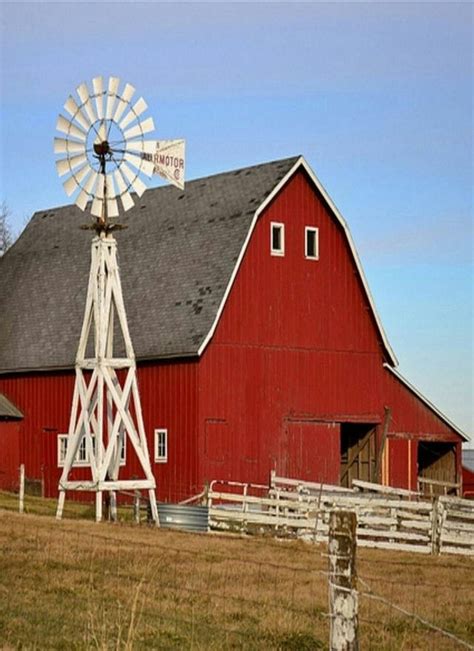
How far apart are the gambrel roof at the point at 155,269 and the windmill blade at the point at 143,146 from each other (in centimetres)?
559

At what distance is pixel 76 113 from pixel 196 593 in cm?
1571

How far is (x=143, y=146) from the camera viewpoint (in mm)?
30469

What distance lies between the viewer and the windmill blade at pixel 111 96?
98.0 ft

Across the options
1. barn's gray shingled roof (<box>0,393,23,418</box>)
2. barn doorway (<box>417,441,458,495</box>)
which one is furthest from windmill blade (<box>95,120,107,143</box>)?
barn doorway (<box>417,441,458,495</box>)

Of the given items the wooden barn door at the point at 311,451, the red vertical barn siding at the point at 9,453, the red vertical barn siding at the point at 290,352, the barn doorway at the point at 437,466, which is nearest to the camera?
the red vertical barn siding at the point at 290,352

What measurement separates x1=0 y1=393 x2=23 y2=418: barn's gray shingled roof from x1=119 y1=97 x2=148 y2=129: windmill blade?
528 inches

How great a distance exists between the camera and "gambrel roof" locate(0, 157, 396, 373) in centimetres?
3572

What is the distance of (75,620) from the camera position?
14.4m

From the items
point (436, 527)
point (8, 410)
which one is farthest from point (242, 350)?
point (436, 527)

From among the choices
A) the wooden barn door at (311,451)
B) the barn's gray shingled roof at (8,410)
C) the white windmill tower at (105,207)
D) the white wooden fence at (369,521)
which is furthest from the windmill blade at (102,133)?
the barn's gray shingled roof at (8,410)

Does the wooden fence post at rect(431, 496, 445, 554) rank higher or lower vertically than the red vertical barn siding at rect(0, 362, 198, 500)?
lower

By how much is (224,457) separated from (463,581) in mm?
14461

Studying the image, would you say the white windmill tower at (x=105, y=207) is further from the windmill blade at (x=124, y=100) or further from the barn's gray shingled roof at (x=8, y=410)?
the barn's gray shingled roof at (x=8, y=410)

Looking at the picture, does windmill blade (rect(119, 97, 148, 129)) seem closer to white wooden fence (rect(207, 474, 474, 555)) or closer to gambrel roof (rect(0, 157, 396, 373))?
gambrel roof (rect(0, 157, 396, 373))
